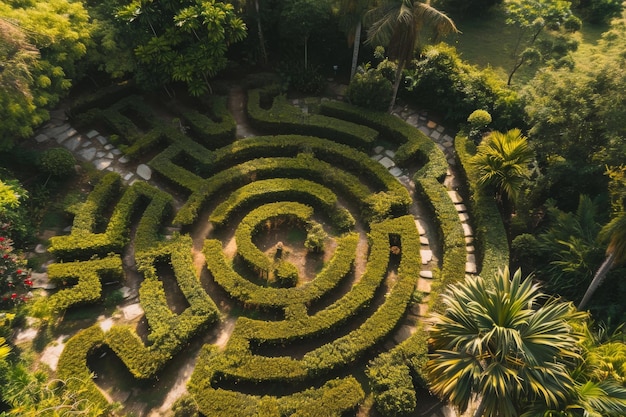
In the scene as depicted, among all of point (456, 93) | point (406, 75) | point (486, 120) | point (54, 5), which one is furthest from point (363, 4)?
point (54, 5)

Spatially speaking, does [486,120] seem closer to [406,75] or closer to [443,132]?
[443,132]

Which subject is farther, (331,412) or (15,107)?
(15,107)

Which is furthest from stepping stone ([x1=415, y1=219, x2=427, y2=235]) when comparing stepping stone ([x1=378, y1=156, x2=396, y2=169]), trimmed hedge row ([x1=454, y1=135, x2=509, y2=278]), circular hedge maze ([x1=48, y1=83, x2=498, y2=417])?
stepping stone ([x1=378, y1=156, x2=396, y2=169])

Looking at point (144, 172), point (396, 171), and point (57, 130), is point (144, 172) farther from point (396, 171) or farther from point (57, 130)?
point (396, 171)

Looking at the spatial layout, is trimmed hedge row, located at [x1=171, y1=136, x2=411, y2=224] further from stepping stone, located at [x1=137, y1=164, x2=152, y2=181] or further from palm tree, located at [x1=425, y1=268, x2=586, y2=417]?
palm tree, located at [x1=425, y1=268, x2=586, y2=417]

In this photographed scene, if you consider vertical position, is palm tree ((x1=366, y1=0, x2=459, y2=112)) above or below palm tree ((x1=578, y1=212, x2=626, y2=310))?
above

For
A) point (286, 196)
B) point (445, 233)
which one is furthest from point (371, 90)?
point (445, 233)
